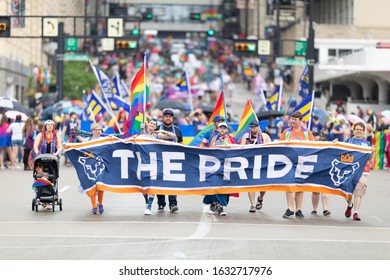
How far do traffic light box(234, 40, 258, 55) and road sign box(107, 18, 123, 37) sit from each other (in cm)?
526

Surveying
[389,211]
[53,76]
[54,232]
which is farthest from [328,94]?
[54,232]

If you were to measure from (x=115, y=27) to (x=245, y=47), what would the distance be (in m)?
6.00

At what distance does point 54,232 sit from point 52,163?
3177 mm

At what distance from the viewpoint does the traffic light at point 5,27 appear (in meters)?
Answer: 39.6

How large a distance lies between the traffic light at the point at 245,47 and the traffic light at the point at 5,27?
10.7 meters

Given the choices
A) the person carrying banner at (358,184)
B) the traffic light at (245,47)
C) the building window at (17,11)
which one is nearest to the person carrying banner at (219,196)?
the person carrying banner at (358,184)

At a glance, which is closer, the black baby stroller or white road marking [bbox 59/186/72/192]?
the black baby stroller

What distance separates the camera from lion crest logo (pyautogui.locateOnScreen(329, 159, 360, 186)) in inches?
650

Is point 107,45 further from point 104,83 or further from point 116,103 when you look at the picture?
point 104,83

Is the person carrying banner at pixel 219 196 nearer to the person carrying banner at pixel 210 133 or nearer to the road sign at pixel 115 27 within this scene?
the person carrying banner at pixel 210 133

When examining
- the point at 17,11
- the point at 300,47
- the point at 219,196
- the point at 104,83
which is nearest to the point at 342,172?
the point at 219,196

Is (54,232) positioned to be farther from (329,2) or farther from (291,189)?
(329,2)

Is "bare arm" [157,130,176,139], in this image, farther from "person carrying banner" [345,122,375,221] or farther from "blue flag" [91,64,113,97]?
"blue flag" [91,64,113,97]

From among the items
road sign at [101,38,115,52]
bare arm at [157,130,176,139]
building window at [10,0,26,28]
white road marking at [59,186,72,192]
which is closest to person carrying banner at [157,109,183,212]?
bare arm at [157,130,176,139]
